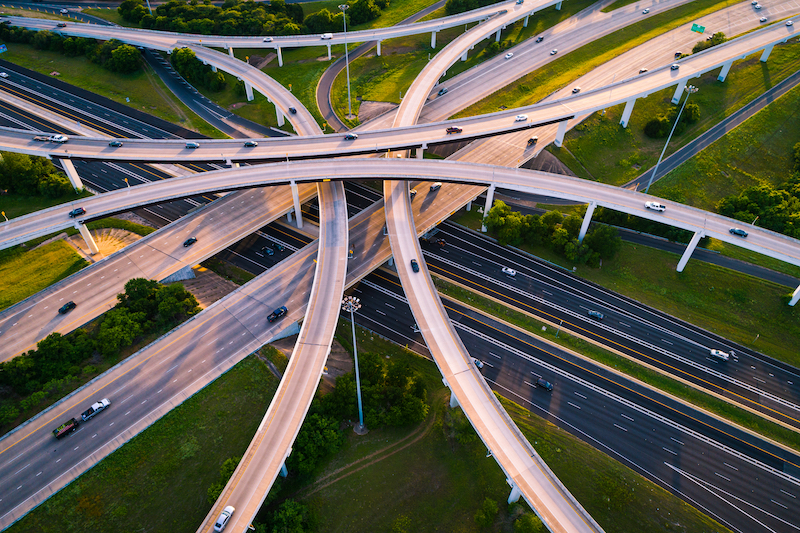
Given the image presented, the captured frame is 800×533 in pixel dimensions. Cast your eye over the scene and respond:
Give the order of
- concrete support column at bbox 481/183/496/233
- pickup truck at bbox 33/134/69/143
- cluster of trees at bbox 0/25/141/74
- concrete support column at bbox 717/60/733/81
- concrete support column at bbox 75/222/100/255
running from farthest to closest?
cluster of trees at bbox 0/25/141/74
concrete support column at bbox 717/60/733/81
pickup truck at bbox 33/134/69/143
concrete support column at bbox 481/183/496/233
concrete support column at bbox 75/222/100/255

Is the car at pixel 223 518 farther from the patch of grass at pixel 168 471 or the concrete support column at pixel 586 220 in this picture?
the concrete support column at pixel 586 220

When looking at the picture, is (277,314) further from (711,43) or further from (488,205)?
(711,43)

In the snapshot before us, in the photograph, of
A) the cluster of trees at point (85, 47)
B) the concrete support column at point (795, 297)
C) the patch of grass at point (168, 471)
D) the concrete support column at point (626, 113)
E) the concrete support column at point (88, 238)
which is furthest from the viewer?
the cluster of trees at point (85, 47)

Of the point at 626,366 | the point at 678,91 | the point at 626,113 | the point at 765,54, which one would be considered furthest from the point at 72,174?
the point at 765,54

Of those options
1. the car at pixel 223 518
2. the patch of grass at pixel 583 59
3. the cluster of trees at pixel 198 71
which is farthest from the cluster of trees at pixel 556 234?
the cluster of trees at pixel 198 71

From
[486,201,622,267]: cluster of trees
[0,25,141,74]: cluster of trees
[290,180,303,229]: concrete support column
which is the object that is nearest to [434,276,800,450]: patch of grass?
[486,201,622,267]: cluster of trees

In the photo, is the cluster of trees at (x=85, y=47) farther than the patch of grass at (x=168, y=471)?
Yes

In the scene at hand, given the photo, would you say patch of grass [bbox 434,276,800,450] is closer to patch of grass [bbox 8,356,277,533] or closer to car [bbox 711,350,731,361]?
car [bbox 711,350,731,361]
